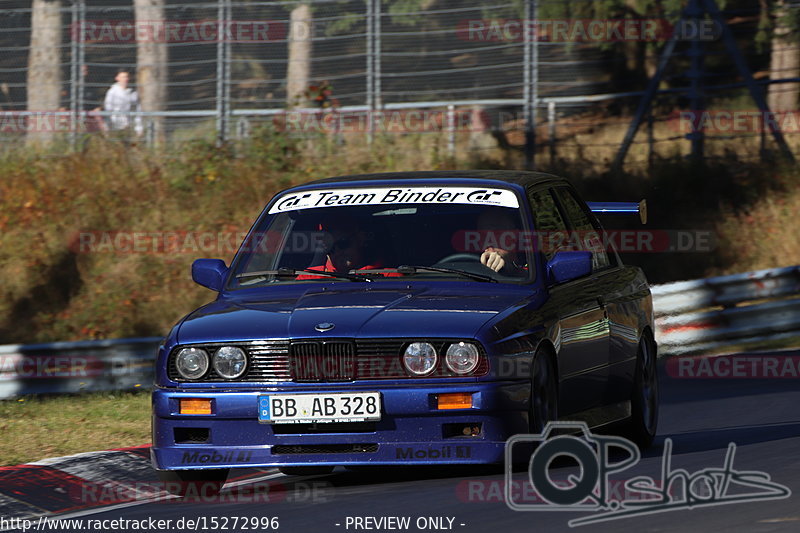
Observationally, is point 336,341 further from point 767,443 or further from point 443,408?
point 767,443

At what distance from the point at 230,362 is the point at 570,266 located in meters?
1.94

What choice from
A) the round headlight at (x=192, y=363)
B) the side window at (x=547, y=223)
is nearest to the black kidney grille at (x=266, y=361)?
the round headlight at (x=192, y=363)

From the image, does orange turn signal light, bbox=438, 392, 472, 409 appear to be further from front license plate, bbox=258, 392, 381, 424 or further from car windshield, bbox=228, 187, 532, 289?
car windshield, bbox=228, 187, 532, 289

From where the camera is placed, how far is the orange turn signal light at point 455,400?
7684 mm

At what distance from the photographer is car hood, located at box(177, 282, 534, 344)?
7.86 meters

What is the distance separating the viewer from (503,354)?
7.78m

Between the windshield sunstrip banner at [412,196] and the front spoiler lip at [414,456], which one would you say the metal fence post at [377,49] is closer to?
the windshield sunstrip banner at [412,196]

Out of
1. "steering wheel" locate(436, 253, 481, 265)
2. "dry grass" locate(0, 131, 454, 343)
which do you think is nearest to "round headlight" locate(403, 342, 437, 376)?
"steering wheel" locate(436, 253, 481, 265)

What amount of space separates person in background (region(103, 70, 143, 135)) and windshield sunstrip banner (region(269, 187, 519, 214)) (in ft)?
45.9

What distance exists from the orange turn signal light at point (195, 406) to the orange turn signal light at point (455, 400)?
46.0 inches

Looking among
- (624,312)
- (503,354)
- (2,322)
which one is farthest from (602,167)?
(503,354)

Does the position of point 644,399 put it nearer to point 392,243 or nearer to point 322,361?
point 392,243

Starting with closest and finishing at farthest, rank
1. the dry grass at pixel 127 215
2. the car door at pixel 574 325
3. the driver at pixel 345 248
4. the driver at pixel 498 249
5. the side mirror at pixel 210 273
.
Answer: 1. the car door at pixel 574 325
2. the driver at pixel 498 249
3. the driver at pixel 345 248
4. the side mirror at pixel 210 273
5. the dry grass at pixel 127 215

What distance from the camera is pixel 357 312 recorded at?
26.5 ft
